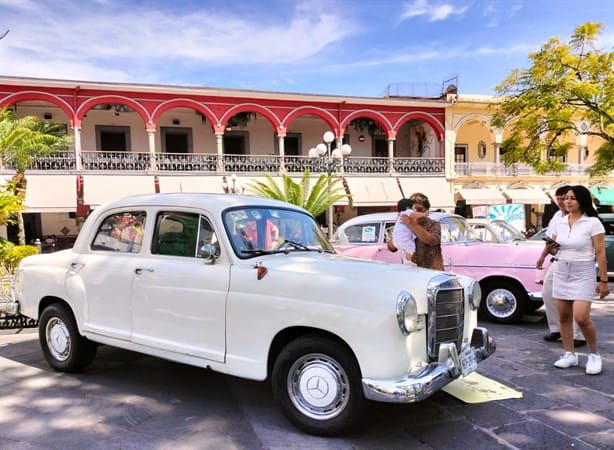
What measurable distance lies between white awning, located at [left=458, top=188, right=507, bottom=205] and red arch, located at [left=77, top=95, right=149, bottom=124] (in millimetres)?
16423

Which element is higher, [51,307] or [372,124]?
[372,124]

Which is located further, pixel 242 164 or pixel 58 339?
pixel 242 164

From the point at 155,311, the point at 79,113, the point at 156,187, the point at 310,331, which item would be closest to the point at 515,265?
the point at 310,331

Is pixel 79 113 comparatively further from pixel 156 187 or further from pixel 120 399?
pixel 120 399

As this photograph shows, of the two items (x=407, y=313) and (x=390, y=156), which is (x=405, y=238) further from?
(x=390, y=156)

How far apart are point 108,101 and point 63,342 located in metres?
17.9

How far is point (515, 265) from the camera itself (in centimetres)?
723

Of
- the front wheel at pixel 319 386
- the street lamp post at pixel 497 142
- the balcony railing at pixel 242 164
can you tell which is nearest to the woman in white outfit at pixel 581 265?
the front wheel at pixel 319 386

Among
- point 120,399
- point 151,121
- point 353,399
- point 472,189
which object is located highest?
point 151,121

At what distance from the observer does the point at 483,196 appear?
2502 cm

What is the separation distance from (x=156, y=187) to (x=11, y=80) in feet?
22.3

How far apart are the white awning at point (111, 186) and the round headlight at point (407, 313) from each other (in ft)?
59.8

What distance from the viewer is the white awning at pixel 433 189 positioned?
78.8ft

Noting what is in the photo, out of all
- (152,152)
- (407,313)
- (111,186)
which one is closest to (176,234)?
(407,313)
